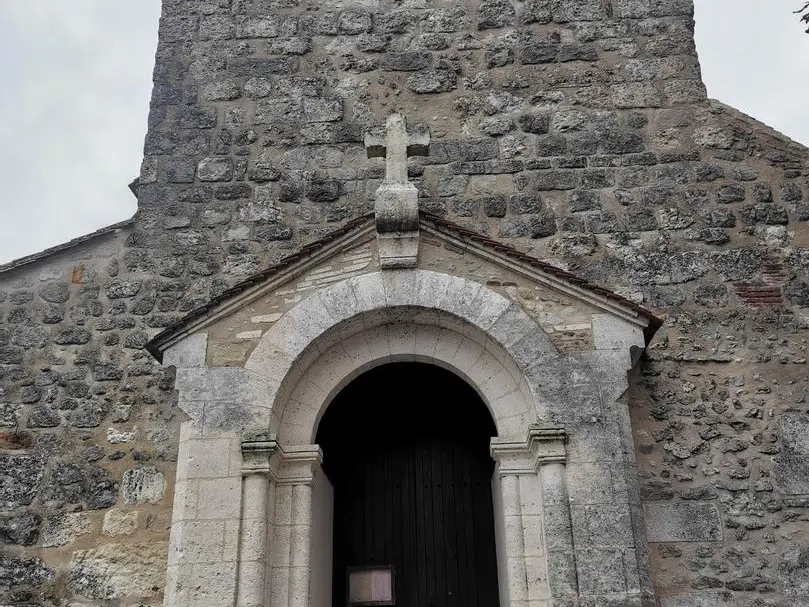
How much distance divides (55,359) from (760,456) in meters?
5.60

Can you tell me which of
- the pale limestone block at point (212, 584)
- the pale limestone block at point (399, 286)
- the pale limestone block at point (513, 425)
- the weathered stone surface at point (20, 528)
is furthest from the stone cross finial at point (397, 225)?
the weathered stone surface at point (20, 528)

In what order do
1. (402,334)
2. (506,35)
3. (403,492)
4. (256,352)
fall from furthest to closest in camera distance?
(506,35) < (403,492) < (402,334) < (256,352)

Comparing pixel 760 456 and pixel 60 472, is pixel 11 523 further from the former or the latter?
pixel 760 456

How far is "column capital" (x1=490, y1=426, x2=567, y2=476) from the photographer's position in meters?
5.06

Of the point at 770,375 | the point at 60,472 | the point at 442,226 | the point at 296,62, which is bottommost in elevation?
the point at 60,472

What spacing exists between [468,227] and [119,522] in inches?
144

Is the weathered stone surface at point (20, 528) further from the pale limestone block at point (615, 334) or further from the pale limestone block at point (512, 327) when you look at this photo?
the pale limestone block at point (615, 334)

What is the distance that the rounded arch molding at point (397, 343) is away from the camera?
5441 millimetres

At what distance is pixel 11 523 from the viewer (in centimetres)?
593

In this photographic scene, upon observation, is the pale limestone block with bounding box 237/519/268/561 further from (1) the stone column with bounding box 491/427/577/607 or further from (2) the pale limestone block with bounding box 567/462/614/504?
(2) the pale limestone block with bounding box 567/462/614/504

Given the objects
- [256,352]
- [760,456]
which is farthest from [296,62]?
[760,456]

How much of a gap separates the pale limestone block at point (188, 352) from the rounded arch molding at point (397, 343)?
0.37 meters

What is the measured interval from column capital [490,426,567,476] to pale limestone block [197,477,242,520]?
5.68 feet

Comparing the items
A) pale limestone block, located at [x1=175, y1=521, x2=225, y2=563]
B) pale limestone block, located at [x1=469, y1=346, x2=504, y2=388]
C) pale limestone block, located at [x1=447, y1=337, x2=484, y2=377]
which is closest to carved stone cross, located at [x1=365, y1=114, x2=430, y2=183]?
pale limestone block, located at [x1=447, y1=337, x2=484, y2=377]
